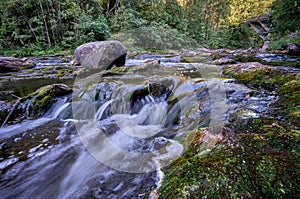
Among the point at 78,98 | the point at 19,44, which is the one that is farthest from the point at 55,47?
the point at 78,98

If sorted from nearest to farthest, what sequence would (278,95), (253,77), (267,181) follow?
(267,181) → (278,95) → (253,77)

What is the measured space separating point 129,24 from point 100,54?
14.5m

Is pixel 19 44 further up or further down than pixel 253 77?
further up

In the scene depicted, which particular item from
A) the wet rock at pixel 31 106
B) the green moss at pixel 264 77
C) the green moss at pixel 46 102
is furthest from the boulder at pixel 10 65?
the green moss at pixel 264 77

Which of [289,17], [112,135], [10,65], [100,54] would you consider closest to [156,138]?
[112,135]

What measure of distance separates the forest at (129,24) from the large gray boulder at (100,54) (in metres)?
8.78

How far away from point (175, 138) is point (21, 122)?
132 inches

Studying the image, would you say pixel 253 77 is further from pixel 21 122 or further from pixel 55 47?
pixel 55 47

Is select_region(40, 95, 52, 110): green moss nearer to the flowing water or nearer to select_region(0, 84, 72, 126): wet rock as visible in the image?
select_region(0, 84, 72, 126): wet rock

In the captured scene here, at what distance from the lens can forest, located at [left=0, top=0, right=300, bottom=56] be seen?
17.3 meters

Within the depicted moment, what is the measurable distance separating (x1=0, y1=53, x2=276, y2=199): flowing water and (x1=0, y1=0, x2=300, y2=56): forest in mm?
9165

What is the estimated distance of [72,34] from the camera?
60.8ft

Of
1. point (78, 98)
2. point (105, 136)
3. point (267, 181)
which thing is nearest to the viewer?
point (267, 181)

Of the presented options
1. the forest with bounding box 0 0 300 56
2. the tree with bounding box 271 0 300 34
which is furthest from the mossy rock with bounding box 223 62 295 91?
the forest with bounding box 0 0 300 56
